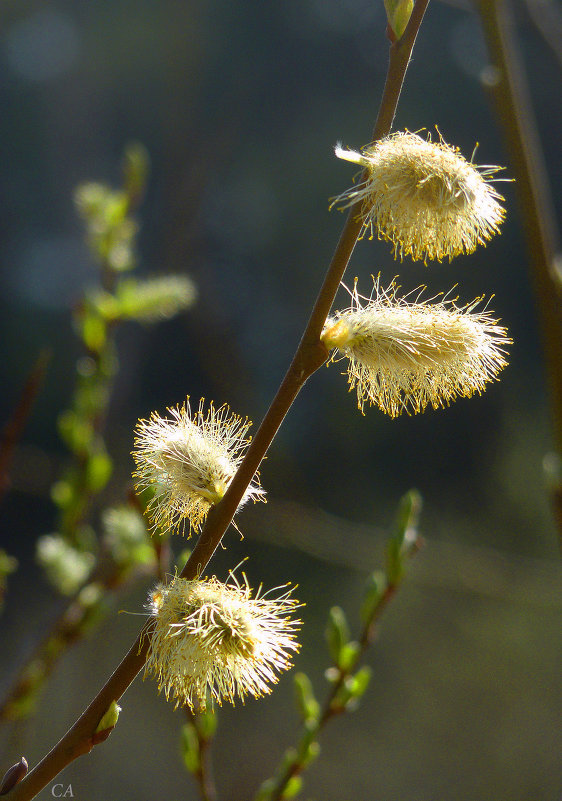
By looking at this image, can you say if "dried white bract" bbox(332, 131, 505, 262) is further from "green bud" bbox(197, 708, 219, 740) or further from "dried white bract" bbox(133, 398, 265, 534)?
"green bud" bbox(197, 708, 219, 740)

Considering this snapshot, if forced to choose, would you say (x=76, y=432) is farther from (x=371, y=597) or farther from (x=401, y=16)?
(x=401, y=16)

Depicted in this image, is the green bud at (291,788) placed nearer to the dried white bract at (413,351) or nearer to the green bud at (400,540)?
the green bud at (400,540)

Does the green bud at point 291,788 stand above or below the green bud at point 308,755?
below

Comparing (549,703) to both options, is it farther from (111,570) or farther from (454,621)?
(111,570)

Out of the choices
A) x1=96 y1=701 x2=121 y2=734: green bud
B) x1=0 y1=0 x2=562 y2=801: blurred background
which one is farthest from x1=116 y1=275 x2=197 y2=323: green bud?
x1=0 y1=0 x2=562 y2=801: blurred background

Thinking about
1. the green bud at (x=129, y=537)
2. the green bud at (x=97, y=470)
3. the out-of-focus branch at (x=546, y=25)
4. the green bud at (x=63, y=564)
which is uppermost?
the out-of-focus branch at (x=546, y=25)

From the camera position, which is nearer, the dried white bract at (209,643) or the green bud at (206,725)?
the dried white bract at (209,643)

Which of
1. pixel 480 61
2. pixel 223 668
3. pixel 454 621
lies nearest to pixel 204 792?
pixel 223 668

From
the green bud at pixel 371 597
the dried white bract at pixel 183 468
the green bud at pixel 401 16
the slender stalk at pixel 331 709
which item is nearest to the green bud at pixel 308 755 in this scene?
the slender stalk at pixel 331 709
